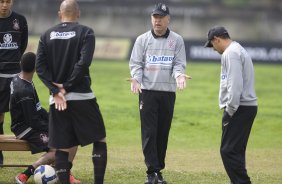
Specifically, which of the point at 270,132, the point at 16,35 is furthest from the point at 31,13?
the point at 16,35

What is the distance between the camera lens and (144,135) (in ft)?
35.0

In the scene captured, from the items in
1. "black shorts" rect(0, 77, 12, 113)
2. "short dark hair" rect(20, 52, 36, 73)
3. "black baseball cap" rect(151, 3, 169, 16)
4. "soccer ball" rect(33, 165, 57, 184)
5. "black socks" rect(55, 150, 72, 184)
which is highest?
"black baseball cap" rect(151, 3, 169, 16)

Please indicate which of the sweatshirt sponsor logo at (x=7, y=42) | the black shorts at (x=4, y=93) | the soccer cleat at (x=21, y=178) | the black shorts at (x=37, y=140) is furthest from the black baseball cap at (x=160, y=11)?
the soccer cleat at (x=21, y=178)

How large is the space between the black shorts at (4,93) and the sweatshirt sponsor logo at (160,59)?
2424 millimetres

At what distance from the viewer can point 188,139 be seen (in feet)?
52.1

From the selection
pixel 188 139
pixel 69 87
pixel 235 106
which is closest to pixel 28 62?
pixel 69 87

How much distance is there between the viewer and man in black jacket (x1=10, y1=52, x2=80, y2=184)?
1019 centimetres

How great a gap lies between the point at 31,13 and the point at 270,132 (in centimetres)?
3407

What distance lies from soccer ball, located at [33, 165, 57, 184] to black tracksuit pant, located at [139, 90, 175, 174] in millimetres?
1352

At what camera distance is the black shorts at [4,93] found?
1173 cm

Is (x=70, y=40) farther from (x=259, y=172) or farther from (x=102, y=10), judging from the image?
(x=102, y=10)

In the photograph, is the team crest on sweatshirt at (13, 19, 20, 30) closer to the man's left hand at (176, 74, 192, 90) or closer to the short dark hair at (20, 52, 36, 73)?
the short dark hair at (20, 52, 36, 73)

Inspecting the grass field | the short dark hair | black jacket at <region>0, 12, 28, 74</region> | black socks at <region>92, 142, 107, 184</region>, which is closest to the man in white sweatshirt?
the grass field

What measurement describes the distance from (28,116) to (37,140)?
1.27 feet
